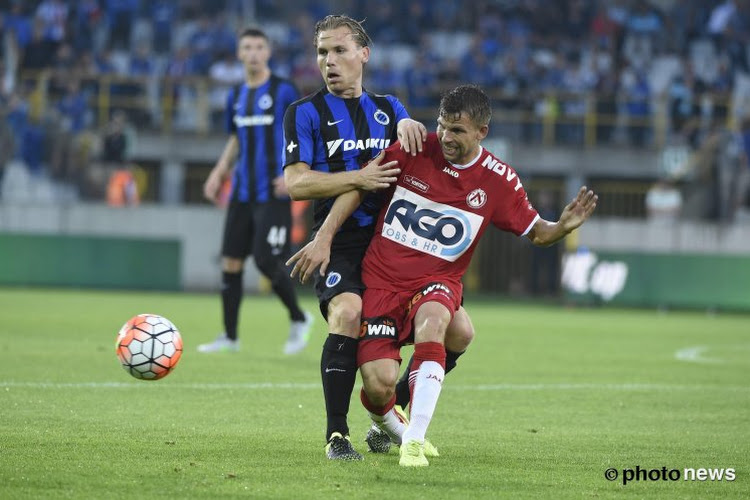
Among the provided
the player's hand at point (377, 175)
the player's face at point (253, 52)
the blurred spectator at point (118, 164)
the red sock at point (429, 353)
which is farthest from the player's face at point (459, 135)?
the blurred spectator at point (118, 164)

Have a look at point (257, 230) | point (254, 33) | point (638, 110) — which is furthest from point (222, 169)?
point (638, 110)

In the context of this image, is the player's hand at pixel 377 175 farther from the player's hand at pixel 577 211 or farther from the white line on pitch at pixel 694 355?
the white line on pitch at pixel 694 355

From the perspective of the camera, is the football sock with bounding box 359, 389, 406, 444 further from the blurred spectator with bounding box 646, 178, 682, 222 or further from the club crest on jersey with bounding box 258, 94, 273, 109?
the blurred spectator with bounding box 646, 178, 682, 222

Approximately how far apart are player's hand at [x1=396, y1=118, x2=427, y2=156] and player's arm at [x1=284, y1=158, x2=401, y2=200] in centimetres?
11

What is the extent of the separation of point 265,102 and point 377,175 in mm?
5402

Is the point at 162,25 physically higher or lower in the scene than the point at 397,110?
higher

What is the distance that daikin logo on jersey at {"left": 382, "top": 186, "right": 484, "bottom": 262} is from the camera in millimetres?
6621

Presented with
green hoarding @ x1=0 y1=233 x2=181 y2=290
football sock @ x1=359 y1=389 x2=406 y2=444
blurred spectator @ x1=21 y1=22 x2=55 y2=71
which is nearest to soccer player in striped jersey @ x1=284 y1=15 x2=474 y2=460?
football sock @ x1=359 y1=389 x2=406 y2=444

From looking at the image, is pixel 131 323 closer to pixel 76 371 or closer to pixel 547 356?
pixel 76 371

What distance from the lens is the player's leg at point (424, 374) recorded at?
612cm

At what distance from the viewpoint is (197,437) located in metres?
6.86

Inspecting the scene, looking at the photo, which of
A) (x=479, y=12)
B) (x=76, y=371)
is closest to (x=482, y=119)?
(x=76, y=371)

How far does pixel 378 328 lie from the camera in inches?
254

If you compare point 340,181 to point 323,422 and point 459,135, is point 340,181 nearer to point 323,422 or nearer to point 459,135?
point 459,135
